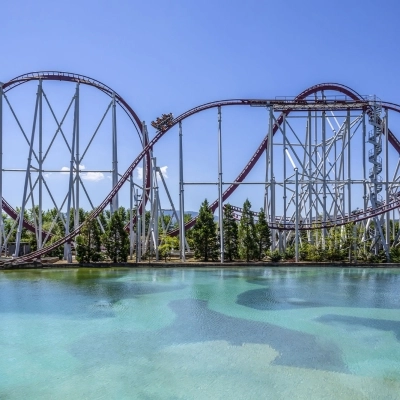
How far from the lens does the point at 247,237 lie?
22734mm

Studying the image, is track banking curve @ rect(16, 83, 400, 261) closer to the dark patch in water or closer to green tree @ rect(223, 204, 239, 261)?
green tree @ rect(223, 204, 239, 261)

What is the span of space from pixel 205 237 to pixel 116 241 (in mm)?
4346

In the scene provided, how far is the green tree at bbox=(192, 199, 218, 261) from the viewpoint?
23.1m

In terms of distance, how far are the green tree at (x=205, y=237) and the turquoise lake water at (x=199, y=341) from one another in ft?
22.9

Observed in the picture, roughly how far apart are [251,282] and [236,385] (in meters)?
10.0

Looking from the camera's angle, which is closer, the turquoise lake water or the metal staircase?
the turquoise lake water

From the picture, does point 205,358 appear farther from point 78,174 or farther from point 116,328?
point 78,174

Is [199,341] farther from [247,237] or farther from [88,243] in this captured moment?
[88,243]

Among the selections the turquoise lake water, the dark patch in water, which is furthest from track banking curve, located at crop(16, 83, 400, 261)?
the dark patch in water

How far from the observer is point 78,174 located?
23.4m

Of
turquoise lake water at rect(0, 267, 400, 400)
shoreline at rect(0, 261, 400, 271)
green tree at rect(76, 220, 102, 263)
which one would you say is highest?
green tree at rect(76, 220, 102, 263)

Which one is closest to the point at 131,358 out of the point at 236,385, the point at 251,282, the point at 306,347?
the point at 236,385

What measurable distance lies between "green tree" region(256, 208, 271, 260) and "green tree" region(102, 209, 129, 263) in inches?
255

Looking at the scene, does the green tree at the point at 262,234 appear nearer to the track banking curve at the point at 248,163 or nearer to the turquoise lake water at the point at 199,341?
the track banking curve at the point at 248,163
